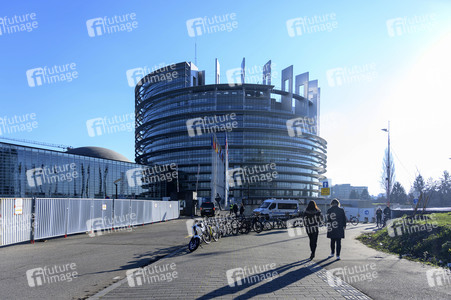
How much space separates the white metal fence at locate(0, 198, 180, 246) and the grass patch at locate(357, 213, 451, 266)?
1380 centimetres

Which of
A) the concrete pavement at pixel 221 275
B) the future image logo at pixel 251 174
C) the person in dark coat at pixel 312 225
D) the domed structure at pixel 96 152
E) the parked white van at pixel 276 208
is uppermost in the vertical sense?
the domed structure at pixel 96 152

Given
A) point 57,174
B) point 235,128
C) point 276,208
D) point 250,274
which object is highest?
point 235,128

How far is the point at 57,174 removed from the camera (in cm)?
6238

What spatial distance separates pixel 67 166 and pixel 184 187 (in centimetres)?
4313

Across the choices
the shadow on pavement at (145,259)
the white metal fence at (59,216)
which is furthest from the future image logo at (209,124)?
the shadow on pavement at (145,259)

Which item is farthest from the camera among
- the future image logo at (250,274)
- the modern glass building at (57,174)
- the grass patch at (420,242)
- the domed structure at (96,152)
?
the domed structure at (96,152)

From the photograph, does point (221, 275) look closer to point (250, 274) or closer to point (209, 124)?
point (250, 274)

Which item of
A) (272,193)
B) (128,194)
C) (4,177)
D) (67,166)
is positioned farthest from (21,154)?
(272,193)

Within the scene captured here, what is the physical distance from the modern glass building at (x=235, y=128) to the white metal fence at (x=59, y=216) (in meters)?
77.6

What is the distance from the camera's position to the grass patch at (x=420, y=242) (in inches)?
370

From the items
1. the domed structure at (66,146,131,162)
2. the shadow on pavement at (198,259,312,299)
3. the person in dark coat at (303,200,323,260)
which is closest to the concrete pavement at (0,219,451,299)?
the shadow on pavement at (198,259,312,299)

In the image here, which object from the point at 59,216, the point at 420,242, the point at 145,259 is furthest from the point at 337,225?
the point at 59,216

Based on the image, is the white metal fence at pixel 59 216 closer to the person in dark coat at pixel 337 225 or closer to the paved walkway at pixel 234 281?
the paved walkway at pixel 234 281

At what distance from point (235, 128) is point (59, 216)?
89151mm
